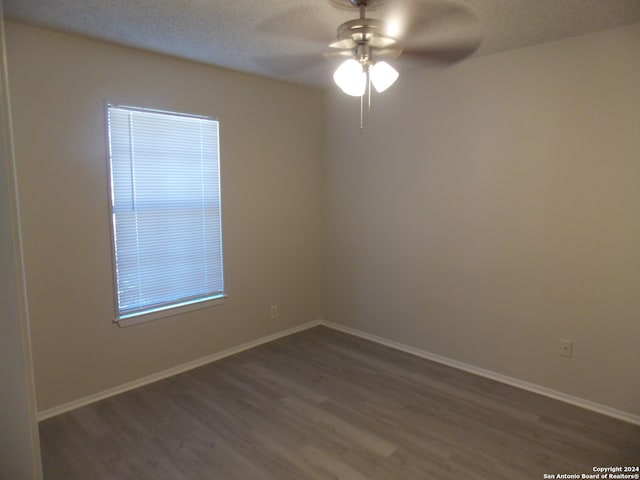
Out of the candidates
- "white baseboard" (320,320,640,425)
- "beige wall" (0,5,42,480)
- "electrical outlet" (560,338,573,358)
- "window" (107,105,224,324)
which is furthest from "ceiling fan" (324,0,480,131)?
"white baseboard" (320,320,640,425)

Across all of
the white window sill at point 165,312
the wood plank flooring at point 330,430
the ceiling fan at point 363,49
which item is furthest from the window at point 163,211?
the ceiling fan at point 363,49

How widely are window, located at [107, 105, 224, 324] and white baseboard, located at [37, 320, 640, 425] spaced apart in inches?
19.5

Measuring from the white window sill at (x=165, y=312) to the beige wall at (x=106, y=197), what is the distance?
0.05 m

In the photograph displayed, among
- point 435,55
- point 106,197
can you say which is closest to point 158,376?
point 106,197

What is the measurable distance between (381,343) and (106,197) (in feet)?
8.87

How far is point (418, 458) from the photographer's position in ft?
7.72

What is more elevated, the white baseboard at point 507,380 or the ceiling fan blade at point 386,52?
the ceiling fan blade at point 386,52

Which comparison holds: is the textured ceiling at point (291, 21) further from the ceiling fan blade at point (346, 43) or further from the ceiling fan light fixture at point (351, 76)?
the ceiling fan light fixture at point (351, 76)

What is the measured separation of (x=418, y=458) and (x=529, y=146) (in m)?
2.22

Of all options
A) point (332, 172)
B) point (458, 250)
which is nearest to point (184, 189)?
point (332, 172)

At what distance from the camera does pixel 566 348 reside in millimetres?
2943

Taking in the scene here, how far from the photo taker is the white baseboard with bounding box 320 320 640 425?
2758mm

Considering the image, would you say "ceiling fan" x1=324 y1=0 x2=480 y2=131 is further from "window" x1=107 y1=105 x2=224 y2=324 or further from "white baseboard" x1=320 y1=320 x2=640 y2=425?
"white baseboard" x1=320 y1=320 x2=640 y2=425

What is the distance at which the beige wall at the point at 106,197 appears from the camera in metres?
2.63
